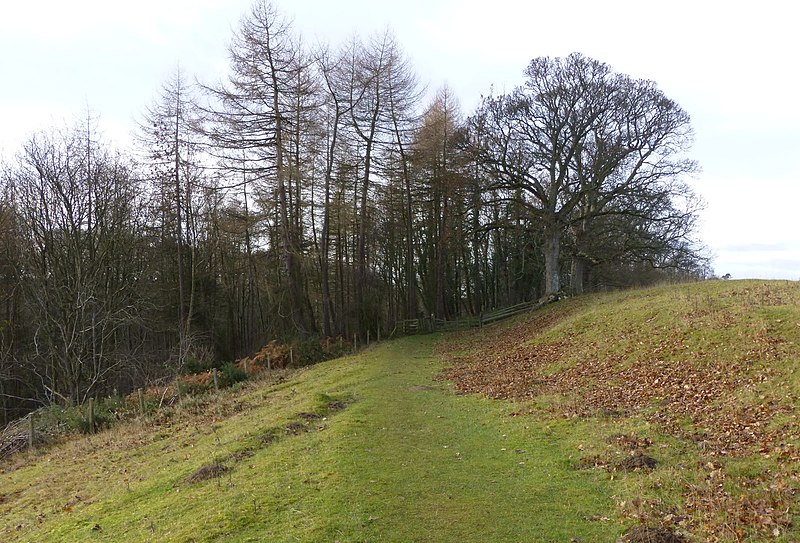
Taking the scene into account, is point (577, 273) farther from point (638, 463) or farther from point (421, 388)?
point (638, 463)

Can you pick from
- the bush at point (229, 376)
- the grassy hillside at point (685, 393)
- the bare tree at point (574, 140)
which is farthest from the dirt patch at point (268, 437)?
the bare tree at point (574, 140)

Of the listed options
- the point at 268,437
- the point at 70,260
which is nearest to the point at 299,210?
the point at 70,260

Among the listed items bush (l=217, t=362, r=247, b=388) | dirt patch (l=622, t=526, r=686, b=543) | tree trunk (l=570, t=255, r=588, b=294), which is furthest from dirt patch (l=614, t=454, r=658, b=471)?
tree trunk (l=570, t=255, r=588, b=294)

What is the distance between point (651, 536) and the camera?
5262 mm

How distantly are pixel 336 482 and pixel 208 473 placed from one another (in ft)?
8.40

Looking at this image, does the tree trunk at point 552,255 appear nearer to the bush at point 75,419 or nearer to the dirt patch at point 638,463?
the bush at point 75,419

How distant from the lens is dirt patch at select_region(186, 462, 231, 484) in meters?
8.34

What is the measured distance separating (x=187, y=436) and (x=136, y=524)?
634cm

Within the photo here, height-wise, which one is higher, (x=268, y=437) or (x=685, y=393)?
(x=685, y=393)

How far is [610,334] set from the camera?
56.8 feet

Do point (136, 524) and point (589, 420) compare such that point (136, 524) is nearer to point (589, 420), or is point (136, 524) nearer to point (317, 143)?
point (589, 420)

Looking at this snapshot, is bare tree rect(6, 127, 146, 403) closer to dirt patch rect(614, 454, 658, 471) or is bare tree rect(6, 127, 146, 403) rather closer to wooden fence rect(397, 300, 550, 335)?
wooden fence rect(397, 300, 550, 335)

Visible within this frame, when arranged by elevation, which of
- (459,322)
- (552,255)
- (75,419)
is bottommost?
(75,419)

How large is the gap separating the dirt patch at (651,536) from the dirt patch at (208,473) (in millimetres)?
5993
